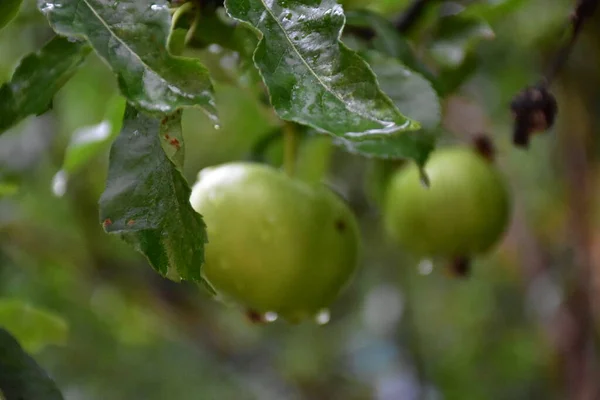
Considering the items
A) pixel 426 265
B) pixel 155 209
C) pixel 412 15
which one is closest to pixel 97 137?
pixel 155 209

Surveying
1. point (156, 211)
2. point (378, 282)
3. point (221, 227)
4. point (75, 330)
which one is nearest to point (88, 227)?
point (75, 330)

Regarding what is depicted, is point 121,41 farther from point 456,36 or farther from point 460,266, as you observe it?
point 460,266

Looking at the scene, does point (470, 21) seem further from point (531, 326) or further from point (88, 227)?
point (531, 326)

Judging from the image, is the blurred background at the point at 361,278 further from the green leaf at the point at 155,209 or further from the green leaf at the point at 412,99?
the green leaf at the point at 155,209

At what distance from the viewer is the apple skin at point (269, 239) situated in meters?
0.82

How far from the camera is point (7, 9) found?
24.2 inches

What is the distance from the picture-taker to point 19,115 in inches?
25.6

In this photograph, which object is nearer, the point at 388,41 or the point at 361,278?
the point at 388,41

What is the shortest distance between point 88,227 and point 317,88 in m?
2.02

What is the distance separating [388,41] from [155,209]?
41cm

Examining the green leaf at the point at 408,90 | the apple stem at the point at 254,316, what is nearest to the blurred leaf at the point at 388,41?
the green leaf at the point at 408,90

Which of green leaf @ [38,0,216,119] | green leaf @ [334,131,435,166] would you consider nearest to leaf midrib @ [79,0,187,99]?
green leaf @ [38,0,216,119]

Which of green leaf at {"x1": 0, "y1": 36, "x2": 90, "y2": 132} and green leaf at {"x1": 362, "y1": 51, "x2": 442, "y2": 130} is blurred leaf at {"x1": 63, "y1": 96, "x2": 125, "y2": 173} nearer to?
green leaf at {"x1": 0, "y1": 36, "x2": 90, "y2": 132}

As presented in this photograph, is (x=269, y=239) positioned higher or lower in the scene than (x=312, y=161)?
higher
